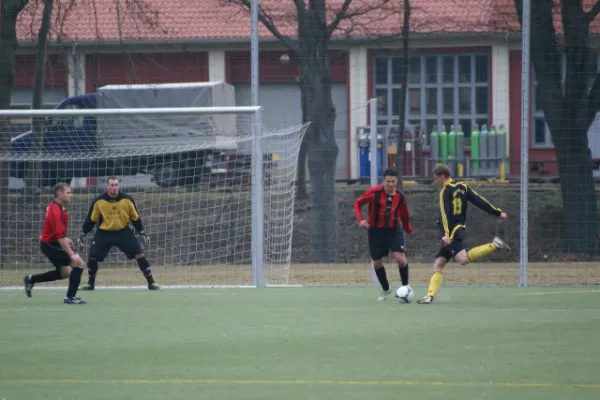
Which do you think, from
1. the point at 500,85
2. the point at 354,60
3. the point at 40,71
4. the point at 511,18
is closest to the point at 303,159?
the point at 354,60

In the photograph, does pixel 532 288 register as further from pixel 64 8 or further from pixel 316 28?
pixel 64 8

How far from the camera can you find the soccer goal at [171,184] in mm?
17125

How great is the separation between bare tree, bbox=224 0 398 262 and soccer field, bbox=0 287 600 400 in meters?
4.02

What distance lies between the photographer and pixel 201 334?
9922 millimetres

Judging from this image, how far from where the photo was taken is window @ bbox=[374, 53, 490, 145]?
59.7 feet

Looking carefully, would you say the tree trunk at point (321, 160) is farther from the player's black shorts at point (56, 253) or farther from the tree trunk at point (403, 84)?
the player's black shorts at point (56, 253)

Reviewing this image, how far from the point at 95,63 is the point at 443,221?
359 inches

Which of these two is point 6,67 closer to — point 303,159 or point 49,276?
point 303,159

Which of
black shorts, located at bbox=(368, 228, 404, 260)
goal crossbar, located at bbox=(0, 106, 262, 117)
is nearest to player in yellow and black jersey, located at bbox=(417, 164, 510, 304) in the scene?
black shorts, located at bbox=(368, 228, 404, 260)

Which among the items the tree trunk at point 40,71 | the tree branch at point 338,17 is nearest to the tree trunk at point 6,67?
the tree trunk at point 40,71

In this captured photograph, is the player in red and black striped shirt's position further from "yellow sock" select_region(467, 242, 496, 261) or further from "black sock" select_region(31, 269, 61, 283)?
"black sock" select_region(31, 269, 61, 283)

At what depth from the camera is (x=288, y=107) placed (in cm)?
1720

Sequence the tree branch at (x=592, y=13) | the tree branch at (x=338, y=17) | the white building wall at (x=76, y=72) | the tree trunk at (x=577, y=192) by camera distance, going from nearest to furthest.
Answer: the tree trunk at (x=577, y=192), the tree branch at (x=592, y=13), the tree branch at (x=338, y=17), the white building wall at (x=76, y=72)

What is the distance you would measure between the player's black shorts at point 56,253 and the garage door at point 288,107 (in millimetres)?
5050
